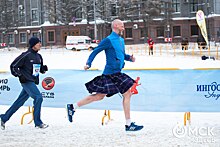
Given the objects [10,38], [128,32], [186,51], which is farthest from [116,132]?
[10,38]

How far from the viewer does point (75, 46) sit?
57000mm

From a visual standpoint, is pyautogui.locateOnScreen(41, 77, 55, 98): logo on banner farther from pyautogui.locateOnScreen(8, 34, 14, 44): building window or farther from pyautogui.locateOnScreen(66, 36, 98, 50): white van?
pyautogui.locateOnScreen(8, 34, 14, 44): building window

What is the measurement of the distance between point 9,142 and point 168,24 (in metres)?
60.7

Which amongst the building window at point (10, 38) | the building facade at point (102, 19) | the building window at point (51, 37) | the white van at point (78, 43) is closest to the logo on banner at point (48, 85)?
the white van at point (78, 43)

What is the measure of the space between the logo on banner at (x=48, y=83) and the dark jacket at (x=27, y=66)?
50.3 inches

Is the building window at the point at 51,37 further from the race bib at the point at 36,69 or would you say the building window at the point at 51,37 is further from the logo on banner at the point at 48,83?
the race bib at the point at 36,69

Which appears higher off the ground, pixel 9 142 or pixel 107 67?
pixel 107 67

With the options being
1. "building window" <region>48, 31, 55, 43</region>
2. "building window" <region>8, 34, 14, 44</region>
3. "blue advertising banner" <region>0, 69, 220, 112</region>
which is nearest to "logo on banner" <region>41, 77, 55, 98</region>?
"blue advertising banner" <region>0, 69, 220, 112</region>

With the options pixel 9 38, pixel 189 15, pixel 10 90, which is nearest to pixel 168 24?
pixel 189 15

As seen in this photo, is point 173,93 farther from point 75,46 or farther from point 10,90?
point 75,46

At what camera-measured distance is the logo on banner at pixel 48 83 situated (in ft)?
29.3

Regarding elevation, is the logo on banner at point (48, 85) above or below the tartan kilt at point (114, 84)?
below

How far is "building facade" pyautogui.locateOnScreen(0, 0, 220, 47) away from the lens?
64875mm

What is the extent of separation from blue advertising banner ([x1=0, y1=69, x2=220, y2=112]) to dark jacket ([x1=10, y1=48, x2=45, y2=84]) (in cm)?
126
